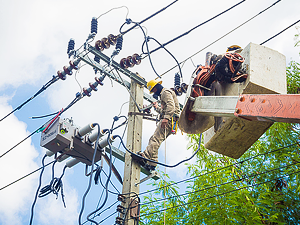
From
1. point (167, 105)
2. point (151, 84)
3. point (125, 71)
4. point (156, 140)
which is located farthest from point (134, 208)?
point (125, 71)

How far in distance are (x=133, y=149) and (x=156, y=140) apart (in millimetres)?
500

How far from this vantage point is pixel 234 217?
7059 mm

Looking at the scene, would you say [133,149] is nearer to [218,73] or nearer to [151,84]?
[151,84]

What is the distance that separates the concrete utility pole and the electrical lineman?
174 mm

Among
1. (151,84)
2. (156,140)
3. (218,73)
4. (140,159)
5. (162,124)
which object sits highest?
(151,84)

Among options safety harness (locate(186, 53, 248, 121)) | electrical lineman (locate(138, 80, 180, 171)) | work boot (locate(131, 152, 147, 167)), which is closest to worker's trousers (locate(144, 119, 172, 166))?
electrical lineman (locate(138, 80, 180, 171))

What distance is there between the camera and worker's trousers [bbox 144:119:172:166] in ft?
21.1

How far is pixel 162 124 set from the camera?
648cm

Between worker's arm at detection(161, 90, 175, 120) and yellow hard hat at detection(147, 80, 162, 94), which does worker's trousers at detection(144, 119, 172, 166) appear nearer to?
worker's arm at detection(161, 90, 175, 120)

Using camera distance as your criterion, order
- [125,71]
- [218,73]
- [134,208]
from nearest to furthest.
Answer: [218,73] → [134,208] → [125,71]

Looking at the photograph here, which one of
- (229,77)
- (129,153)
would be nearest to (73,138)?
(129,153)

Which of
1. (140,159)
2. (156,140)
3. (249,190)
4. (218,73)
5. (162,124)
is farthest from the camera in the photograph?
(249,190)

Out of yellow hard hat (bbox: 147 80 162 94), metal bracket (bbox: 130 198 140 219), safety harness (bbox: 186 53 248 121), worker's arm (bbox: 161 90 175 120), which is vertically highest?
yellow hard hat (bbox: 147 80 162 94)

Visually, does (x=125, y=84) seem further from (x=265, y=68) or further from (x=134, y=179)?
(x=265, y=68)
